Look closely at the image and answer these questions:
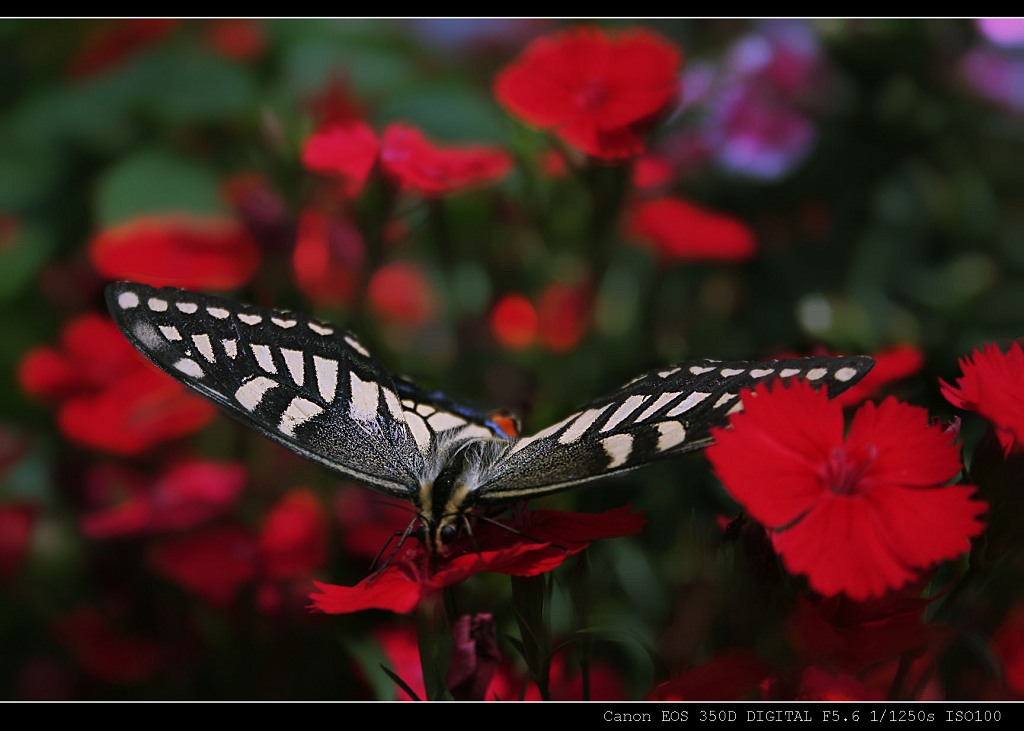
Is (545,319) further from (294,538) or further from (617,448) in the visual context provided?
(617,448)

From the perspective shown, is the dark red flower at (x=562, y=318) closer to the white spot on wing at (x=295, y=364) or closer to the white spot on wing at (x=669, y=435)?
the white spot on wing at (x=295, y=364)

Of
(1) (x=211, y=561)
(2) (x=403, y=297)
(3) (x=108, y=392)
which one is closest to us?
(1) (x=211, y=561)

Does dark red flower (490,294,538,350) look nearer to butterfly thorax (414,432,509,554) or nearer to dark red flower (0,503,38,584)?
butterfly thorax (414,432,509,554)

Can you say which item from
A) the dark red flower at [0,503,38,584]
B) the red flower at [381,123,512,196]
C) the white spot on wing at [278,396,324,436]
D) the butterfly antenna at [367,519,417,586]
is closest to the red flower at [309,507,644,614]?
the butterfly antenna at [367,519,417,586]

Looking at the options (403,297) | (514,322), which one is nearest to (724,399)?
(514,322)

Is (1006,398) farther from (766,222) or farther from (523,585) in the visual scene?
(766,222)

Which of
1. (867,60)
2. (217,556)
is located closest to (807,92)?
(867,60)
